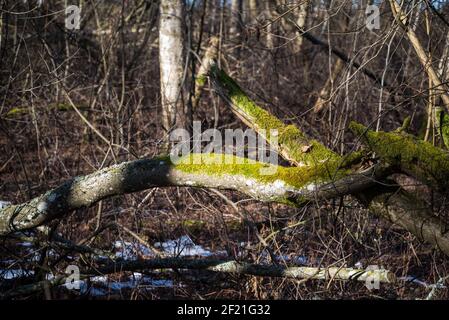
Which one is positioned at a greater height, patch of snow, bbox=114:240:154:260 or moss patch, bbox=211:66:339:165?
moss patch, bbox=211:66:339:165

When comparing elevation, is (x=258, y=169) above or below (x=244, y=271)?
above

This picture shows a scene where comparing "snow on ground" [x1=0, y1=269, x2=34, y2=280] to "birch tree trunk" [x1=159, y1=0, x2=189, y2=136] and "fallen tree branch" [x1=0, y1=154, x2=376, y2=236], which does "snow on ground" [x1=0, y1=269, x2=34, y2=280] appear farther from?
"birch tree trunk" [x1=159, y1=0, x2=189, y2=136]

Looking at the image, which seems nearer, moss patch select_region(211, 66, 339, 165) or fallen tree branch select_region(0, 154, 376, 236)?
fallen tree branch select_region(0, 154, 376, 236)

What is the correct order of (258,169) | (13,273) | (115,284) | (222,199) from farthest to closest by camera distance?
(222,199)
(115,284)
(13,273)
(258,169)

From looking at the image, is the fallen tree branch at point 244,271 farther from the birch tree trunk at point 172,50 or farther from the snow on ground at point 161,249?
the birch tree trunk at point 172,50

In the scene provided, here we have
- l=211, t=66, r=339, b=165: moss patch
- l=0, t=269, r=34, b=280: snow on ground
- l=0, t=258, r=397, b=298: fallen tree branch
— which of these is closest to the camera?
l=0, t=258, r=397, b=298: fallen tree branch

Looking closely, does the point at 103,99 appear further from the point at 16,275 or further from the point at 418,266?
the point at 418,266

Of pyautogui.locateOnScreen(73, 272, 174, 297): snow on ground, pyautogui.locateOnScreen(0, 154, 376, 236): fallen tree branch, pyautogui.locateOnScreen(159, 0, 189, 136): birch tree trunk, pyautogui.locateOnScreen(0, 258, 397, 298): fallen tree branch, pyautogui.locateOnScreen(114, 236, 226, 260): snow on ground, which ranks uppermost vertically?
pyautogui.locateOnScreen(159, 0, 189, 136): birch tree trunk

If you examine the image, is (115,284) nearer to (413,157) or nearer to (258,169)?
(258,169)

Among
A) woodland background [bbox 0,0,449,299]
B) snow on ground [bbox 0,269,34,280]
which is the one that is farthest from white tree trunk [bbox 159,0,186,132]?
snow on ground [bbox 0,269,34,280]

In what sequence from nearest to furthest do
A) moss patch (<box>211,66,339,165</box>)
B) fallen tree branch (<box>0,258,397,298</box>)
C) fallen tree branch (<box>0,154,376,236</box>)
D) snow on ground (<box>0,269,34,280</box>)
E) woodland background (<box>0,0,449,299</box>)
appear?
fallen tree branch (<box>0,154,376,236</box>)
fallen tree branch (<box>0,258,397,298</box>)
moss patch (<box>211,66,339,165</box>)
snow on ground (<box>0,269,34,280</box>)
woodland background (<box>0,0,449,299</box>)

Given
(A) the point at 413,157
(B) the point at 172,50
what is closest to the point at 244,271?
(A) the point at 413,157

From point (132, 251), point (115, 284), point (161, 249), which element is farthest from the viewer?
point (161, 249)
